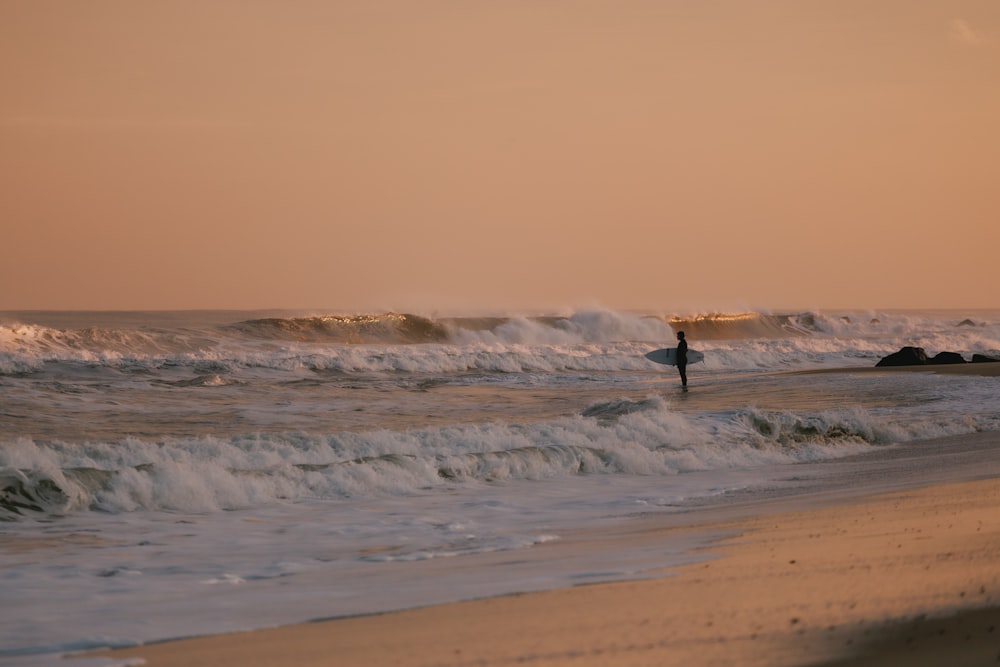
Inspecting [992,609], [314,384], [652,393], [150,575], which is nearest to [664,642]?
[992,609]

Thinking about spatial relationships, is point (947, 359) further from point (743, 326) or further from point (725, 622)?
point (743, 326)

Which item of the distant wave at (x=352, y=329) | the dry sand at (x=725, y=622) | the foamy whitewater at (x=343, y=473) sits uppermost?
the distant wave at (x=352, y=329)

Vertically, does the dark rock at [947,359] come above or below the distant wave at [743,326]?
below

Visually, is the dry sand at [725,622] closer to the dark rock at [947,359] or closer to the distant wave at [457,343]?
the distant wave at [457,343]

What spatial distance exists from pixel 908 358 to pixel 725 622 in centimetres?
3033

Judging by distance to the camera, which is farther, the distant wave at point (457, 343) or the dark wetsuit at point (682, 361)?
the distant wave at point (457, 343)

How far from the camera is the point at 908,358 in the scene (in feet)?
107

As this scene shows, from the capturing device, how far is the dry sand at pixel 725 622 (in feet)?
13.1

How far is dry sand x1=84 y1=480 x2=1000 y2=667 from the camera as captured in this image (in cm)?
399

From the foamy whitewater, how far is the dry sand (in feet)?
1.48

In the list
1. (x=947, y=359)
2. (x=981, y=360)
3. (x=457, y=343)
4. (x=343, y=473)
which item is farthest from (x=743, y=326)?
(x=343, y=473)

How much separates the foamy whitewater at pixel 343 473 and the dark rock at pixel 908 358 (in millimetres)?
4946

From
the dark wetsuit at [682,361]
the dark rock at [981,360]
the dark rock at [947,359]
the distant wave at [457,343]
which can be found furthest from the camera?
the distant wave at [457,343]

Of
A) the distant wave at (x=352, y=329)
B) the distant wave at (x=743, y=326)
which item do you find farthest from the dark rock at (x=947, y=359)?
the distant wave at (x=743, y=326)
